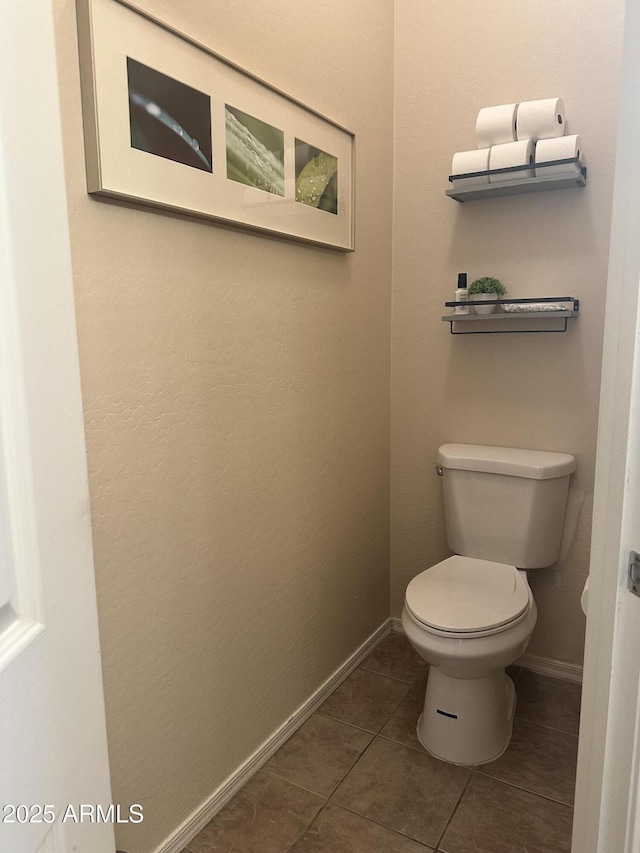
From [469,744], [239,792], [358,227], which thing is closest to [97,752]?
[239,792]

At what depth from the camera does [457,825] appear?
5.01 ft

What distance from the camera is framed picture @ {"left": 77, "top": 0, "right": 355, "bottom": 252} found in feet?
3.62

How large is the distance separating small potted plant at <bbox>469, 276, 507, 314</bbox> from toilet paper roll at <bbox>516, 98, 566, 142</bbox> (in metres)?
0.45

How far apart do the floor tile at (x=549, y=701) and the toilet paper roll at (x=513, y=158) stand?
1.74 meters

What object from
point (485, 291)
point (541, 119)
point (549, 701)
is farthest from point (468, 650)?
point (541, 119)

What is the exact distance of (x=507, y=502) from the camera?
1996mm

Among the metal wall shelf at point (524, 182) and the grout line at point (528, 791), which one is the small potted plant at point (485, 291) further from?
the grout line at point (528, 791)

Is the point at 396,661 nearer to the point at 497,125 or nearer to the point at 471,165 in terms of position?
the point at 471,165

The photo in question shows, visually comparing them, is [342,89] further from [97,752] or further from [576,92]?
[97,752]

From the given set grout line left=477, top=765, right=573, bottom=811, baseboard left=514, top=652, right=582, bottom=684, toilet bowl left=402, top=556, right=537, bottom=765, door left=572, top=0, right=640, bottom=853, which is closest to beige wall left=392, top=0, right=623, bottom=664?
baseboard left=514, top=652, right=582, bottom=684

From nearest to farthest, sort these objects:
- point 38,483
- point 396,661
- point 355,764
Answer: point 38,483 → point 355,764 → point 396,661

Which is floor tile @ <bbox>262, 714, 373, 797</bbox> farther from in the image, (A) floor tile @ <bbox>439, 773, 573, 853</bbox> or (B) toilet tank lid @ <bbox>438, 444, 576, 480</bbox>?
(B) toilet tank lid @ <bbox>438, 444, 576, 480</bbox>

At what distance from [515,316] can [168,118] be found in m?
1.23

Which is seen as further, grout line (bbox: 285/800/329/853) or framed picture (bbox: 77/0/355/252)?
grout line (bbox: 285/800/329/853)
